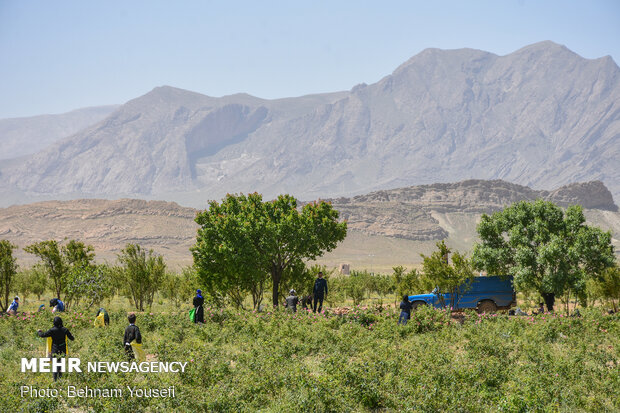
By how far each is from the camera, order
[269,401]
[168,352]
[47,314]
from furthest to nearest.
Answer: [47,314] < [168,352] < [269,401]

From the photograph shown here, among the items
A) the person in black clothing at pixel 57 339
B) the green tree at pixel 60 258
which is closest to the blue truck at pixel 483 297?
the person in black clothing at pixel 57 339

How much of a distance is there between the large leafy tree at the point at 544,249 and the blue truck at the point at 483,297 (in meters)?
0.70

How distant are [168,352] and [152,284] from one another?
16242 millimetres

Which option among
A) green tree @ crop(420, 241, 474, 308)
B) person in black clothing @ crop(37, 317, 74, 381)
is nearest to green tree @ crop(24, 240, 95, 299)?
person in black clothing @ crop(37, 317, 74, 381)

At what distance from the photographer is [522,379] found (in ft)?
38.6

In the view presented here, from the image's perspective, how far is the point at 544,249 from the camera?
25.4m

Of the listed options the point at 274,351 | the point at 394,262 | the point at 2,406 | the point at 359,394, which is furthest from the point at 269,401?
the point at 394,262

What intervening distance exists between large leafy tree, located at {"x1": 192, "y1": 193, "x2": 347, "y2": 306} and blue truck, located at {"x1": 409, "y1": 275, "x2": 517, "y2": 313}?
199 inches

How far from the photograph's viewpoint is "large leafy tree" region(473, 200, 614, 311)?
25484mm

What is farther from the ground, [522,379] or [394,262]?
[522,379]

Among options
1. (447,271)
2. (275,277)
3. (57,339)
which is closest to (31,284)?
(275,277)

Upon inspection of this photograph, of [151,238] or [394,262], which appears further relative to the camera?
[151,238]

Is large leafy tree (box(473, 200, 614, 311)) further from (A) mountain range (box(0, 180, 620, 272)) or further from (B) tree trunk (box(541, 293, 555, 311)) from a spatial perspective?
(A) mountain range (box(0, 180, 620, 272))

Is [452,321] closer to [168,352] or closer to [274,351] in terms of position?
[274,351]
